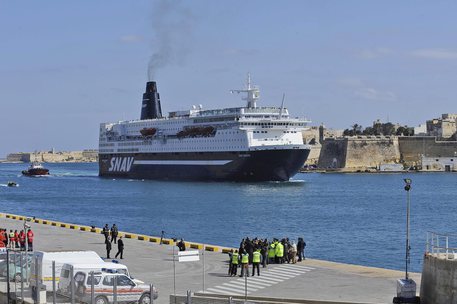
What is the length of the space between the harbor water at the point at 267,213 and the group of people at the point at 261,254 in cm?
653

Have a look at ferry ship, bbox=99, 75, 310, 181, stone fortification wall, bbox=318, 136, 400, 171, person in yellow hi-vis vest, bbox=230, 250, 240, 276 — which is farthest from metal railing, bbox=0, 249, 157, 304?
stone fortification wall, bbox=318, 136, 400, 171

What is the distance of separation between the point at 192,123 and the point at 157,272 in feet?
242

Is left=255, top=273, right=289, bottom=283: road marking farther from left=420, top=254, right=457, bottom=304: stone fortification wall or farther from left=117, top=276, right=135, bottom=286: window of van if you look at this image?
left=117, top=276, right=135, bottom=286: window of van

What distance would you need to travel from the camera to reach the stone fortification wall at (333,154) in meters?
145

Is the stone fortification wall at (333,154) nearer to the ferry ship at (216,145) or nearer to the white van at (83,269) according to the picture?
the ferry ship at (216,145)

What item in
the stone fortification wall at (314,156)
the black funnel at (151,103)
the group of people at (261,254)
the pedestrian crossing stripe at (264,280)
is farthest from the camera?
the stone fortification wall at (314,156)

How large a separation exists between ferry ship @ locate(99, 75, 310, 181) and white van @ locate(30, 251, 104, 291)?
64.0 m

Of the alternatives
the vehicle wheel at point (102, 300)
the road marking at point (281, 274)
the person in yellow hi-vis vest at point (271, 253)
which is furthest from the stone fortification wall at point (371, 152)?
the vehicle wheel at point (102, 300)

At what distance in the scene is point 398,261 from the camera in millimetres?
32781

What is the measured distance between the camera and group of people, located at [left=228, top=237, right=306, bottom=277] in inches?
879

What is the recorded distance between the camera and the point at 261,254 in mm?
24141

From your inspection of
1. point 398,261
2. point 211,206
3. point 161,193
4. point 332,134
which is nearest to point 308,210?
point 211,206

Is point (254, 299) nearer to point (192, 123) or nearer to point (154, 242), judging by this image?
point (154, 242)

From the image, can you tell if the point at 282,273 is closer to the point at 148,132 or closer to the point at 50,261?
the point at 50,261
